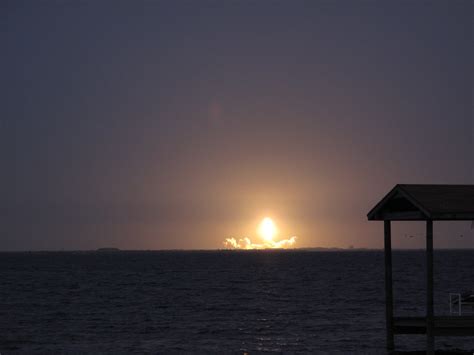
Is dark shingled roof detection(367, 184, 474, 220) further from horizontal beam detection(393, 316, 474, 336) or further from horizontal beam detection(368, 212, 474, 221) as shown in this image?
horizontal beam detection(393, 316, 474, 336)

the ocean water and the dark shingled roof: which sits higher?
the dark shingled roof

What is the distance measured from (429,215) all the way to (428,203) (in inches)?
27.4

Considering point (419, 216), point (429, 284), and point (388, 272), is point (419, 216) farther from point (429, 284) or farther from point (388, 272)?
point (388, 272)

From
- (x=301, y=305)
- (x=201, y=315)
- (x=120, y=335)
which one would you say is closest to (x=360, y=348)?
(x=120, y=335)

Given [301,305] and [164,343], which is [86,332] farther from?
[301,305]

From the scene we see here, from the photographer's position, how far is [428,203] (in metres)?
24.1

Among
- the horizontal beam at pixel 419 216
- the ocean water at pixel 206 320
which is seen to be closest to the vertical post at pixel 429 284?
the horizontal beam at pixel 419 216

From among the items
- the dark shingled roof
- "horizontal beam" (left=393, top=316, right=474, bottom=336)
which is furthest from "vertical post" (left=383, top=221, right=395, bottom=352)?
"horizontal beam" (left=393, top=316, right=474, bottom=336)

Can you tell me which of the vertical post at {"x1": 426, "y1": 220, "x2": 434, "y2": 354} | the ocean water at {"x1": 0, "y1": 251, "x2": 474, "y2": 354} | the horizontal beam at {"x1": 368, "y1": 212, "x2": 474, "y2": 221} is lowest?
the ocean water at {"x1": 0, "y1": 251, "x2": 474, "y2": 354}

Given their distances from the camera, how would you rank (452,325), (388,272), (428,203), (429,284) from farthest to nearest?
(388,272)
(452,325)
(429,284)
(428,203)

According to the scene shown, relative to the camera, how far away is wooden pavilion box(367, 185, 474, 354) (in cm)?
2362

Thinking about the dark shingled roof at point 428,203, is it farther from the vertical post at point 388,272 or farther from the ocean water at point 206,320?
the ocean water at point 206,320

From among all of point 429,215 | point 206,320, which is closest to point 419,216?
point 429,215

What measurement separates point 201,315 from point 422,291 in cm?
3030
